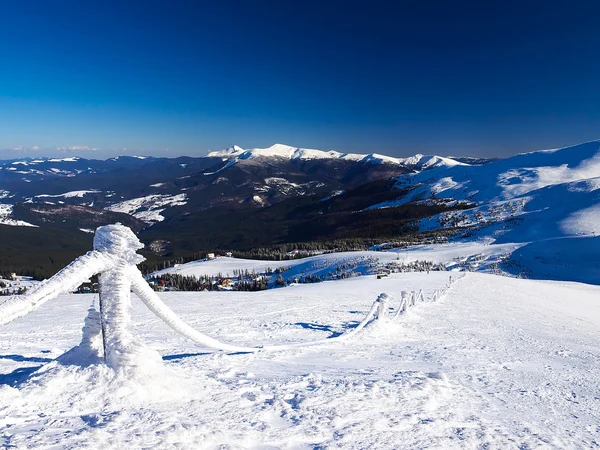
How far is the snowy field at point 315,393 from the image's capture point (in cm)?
452

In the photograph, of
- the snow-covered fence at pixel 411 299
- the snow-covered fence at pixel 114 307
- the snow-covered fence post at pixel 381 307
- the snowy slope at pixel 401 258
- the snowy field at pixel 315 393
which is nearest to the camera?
the snowy field at pixel 315 393

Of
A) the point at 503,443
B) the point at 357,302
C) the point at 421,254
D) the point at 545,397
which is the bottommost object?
the point at 421,254

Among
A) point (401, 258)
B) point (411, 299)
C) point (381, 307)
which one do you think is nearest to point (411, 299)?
point (411, 299)

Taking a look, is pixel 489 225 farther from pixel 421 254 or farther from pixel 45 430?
pixel 45 430

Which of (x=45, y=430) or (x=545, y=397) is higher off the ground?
(x=45, y=430)

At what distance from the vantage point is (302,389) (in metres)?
6.21

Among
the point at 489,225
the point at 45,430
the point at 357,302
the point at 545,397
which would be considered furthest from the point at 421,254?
the point at 45,430

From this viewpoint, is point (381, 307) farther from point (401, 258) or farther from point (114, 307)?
point (401, 258)

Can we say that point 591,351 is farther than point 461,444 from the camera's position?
Yes

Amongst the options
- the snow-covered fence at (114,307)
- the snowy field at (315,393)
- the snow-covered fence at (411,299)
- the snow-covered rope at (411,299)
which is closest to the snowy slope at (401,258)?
the snow-covered rope at (411,299)

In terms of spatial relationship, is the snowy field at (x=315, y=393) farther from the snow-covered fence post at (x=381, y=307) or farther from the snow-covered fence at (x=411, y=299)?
the snow-covered fence at (x=411, y=299)

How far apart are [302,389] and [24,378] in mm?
4008

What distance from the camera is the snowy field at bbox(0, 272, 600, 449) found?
14.8 ft

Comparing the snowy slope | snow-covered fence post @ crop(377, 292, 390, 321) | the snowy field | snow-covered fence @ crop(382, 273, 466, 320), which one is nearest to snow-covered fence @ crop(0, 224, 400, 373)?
the snowy field
